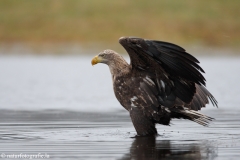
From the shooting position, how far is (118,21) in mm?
70375

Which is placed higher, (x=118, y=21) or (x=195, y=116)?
(x=118, y=21)

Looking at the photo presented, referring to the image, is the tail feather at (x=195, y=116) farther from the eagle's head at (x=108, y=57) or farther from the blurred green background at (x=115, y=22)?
the blurred green background at (x=115, y=22)

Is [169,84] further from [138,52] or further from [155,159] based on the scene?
[155,159]

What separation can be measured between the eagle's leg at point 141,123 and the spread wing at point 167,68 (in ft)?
1.26

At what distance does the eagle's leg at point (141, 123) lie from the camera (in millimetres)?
10612

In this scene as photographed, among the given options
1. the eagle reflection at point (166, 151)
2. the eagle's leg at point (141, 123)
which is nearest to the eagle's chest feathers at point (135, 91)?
the eagle's leg at point (141, 123)

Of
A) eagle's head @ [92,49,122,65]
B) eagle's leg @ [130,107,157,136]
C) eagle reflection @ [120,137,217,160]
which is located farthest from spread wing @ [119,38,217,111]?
eagle reflection @ [120,137,217,160]

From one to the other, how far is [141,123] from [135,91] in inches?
21.4

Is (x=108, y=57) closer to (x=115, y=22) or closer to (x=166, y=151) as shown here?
(x=166, y=151)

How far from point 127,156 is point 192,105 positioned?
9.19 feet

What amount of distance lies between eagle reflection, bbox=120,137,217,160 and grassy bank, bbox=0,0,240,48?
161 ft

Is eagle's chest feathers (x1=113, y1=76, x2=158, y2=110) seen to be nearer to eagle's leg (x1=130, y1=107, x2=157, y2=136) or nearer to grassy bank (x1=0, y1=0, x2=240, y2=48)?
eagle's leg (x1=130, y1=107, x2=157, y2=136)

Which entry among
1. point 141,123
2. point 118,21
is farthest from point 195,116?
point 118,21

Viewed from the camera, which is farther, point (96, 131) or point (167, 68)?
point (96, 131)
